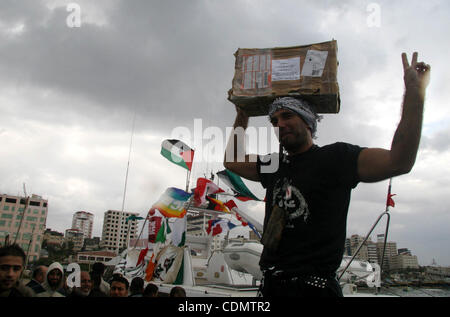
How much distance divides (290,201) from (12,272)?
1.84 m

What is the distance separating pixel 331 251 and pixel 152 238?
1143cm

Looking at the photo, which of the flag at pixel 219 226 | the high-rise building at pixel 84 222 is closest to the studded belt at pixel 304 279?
the flag at pixel 219 226

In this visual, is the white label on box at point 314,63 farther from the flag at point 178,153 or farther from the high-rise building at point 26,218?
the high-rise building at point 26,218

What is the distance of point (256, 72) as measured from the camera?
2.36 m

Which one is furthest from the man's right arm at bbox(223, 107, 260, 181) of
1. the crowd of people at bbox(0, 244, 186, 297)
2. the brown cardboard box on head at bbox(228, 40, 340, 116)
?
the crowd of people at bbox(0, 244, 186, 297)

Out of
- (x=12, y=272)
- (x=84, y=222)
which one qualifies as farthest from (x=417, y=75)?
(x=84, y=222)

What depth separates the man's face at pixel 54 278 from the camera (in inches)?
202

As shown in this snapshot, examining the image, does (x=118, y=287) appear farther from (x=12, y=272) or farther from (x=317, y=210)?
(x=317, y=210)

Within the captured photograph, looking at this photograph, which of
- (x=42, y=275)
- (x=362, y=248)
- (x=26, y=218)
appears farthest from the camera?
(x=26, y=218)

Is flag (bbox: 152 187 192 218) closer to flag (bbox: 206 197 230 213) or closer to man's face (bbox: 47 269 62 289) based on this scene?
flag (bbox: 206 197 230 213)

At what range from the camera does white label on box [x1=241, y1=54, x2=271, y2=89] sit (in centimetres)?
232

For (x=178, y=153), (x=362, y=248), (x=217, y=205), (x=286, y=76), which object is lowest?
(x=362, y=248)

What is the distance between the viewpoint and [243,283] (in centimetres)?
1108

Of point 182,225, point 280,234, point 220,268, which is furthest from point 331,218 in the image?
point 220,268
